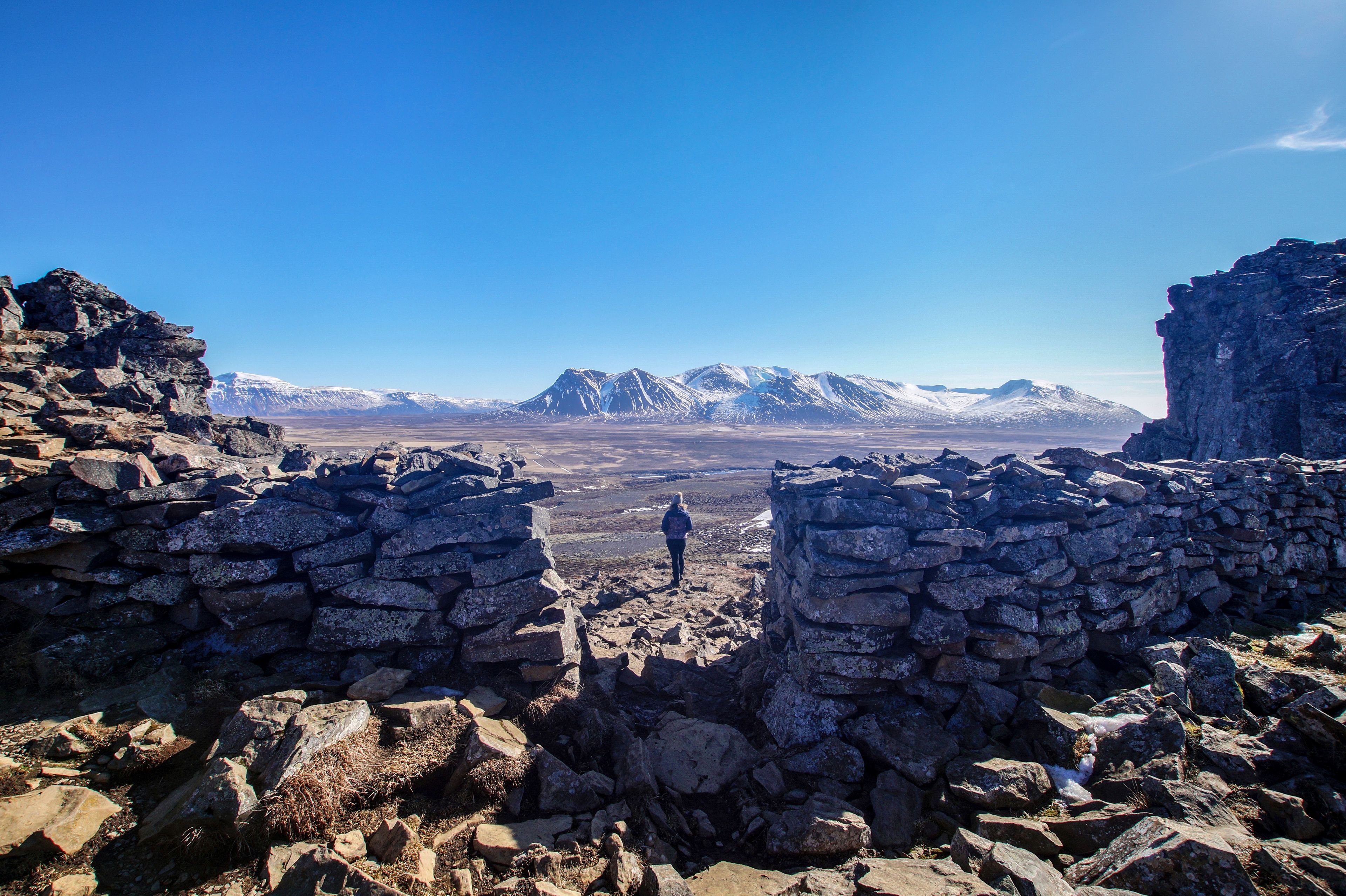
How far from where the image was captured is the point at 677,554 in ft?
40.9

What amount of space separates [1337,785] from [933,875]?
122 inches

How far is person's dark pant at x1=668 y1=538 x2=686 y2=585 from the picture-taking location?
40.6ft

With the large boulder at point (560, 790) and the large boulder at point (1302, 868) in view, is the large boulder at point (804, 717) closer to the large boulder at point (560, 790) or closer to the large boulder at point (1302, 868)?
the large boulder at point (560, 790)

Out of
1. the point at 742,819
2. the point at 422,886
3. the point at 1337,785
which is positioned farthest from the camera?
the point at 742,819

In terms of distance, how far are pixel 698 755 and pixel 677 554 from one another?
720cm

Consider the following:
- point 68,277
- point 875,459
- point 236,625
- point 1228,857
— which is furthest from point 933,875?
point 68,277

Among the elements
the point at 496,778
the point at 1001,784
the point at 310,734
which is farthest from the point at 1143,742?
the point at 310,734

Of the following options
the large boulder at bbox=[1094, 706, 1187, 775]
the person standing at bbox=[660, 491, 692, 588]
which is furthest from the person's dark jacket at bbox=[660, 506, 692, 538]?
the large boulder at bbox=[1094, 706, 1187, 775]

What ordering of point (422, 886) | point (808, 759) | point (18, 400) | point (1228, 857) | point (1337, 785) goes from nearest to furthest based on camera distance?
1. point (1228, 857)
2. point (422, 886)
3. point (1337, 785)
4. point (808, 759)
5. point (18, 400)

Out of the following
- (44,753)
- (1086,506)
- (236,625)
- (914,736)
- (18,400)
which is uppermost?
(18,400)

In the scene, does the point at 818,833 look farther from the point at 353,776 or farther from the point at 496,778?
the point at 353,776

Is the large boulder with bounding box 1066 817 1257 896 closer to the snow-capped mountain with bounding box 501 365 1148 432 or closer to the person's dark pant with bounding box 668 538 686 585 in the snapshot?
the person's dark pant with bounding box 668 538 686 585

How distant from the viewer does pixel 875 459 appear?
765 centimetres

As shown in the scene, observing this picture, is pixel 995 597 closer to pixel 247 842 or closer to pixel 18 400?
pixel 247 842
